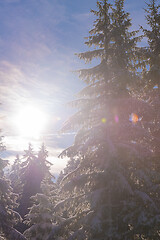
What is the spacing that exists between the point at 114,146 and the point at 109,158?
67cm

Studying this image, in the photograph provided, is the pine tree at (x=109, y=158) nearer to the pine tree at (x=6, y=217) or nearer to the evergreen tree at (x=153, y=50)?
the evergreen tree at (x=153, y=50)

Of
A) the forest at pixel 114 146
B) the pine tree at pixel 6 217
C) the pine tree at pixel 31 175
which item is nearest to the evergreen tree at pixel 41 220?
the pine tree at pixel 6 217

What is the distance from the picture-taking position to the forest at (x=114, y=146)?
286 inches

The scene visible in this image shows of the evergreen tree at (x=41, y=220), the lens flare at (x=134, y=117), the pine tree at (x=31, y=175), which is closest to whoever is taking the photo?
the lens flare at (x=134, y=117)

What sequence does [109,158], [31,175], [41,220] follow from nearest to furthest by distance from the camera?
1. [109,158]
2. [41,220]
3. [31,175]

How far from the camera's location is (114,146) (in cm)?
841

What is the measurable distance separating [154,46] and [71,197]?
1133 centimetres

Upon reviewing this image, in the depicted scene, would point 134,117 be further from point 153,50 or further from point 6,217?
point 6,217

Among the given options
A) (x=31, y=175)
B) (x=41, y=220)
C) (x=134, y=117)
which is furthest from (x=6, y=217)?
(x=31, y=175)

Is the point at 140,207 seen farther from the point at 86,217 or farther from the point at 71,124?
the point at 71,124

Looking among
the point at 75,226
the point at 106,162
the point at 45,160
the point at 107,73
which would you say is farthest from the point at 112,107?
the point at 45,160

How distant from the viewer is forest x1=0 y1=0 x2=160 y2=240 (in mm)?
7270

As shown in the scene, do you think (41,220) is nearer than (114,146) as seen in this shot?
No

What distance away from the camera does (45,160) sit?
113 ft
